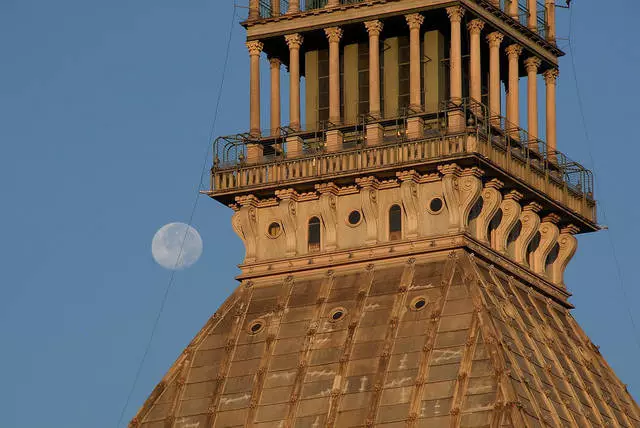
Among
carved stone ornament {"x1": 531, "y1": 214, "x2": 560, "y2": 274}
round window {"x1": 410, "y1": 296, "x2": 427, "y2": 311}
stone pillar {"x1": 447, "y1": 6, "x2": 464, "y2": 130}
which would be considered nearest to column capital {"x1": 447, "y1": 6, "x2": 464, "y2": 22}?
stone pillar {"x1": 447, "y1": 6, "x2": 464, "y2": 130}

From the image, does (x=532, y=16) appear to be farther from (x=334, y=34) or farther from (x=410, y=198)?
(x=410, y=198)

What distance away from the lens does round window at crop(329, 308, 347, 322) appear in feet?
503

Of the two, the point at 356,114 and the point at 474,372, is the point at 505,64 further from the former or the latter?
the point at 474,372

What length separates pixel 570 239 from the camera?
160 metres

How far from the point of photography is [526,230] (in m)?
157

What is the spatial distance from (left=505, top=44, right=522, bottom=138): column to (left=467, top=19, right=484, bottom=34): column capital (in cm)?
344

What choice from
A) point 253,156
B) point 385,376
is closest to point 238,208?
point 253,156

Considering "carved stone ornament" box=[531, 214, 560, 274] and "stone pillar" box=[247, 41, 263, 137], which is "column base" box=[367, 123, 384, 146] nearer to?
"stone pillar" box=[247, 41, 263, 137]

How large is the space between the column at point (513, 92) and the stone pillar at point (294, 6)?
10493mm

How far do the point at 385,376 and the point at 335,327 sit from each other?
513cm

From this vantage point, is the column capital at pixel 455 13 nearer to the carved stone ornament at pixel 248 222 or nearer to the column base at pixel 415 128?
the column base at pixel 415 128

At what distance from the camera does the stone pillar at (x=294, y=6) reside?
161 metres

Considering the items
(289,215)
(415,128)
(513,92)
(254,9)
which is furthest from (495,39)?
(289,215)

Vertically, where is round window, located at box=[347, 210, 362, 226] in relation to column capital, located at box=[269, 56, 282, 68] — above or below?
below
